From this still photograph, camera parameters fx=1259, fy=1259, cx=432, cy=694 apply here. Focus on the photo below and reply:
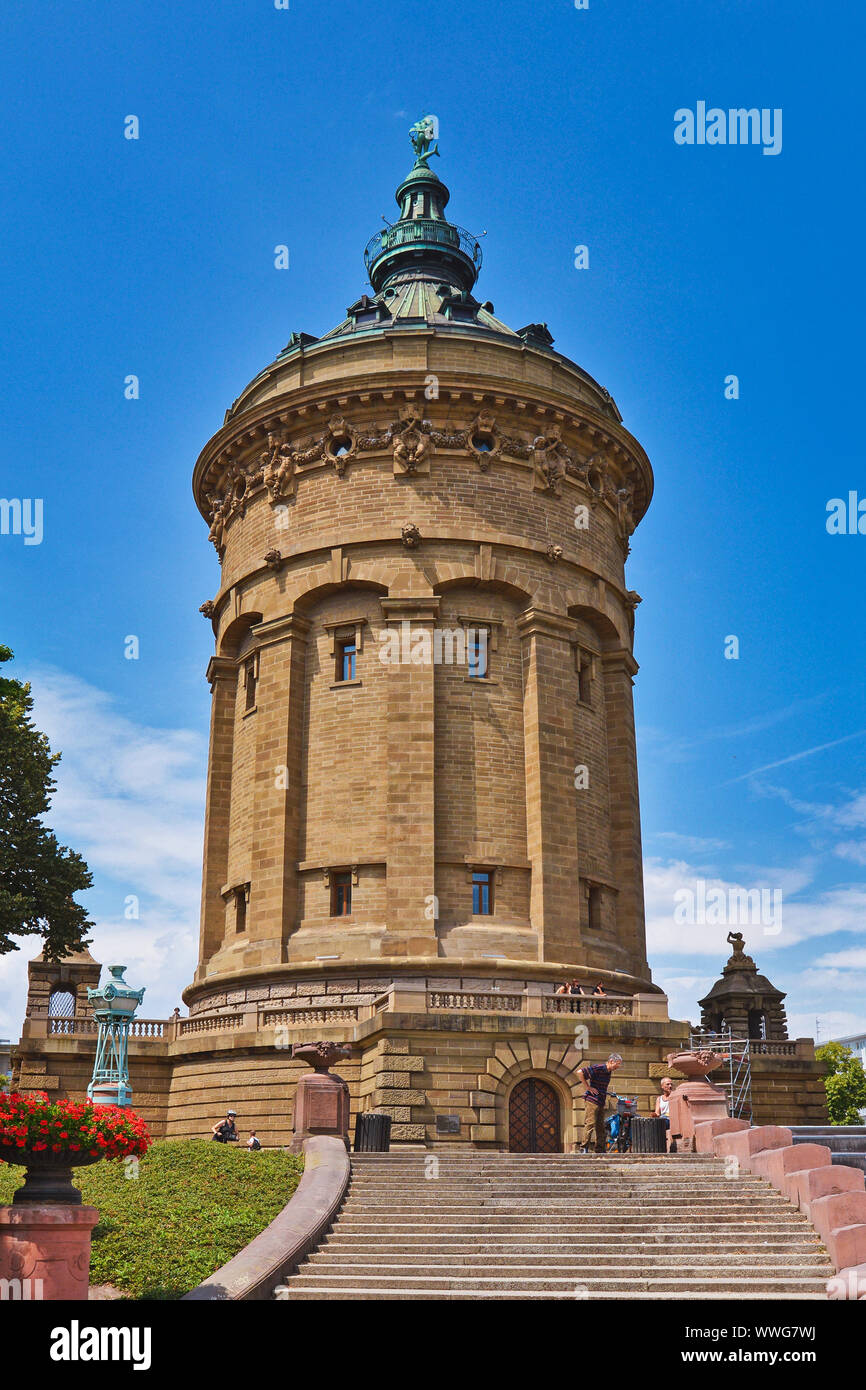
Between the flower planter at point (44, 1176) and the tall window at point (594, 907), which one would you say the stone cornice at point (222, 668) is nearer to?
the tall window at point (594, 907)

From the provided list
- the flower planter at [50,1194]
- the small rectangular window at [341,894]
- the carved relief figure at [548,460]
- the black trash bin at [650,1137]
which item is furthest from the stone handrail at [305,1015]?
the carved relief figure at [548,460]

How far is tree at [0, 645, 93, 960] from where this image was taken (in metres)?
36.9

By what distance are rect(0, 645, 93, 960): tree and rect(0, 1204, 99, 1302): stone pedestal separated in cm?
2451

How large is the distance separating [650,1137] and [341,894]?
48.9 feet

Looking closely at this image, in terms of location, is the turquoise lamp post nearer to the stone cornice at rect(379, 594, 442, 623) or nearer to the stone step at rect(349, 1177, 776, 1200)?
the stone step at rect(349, 1177, 776, 1200)

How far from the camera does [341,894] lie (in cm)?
3681

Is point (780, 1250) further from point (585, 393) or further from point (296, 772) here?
point (585, 393)

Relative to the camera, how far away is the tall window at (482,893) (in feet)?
119

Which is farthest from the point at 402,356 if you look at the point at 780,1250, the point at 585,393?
the point at 780,1250

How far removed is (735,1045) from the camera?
40594 millimetres

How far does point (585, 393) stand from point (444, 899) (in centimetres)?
Answer: 1919

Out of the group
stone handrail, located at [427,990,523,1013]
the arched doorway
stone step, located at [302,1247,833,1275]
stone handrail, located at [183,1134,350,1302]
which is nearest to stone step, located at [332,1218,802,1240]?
stone handrail, located at [183,1134,350,1302]

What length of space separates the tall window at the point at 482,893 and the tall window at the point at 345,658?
24.0 ft
